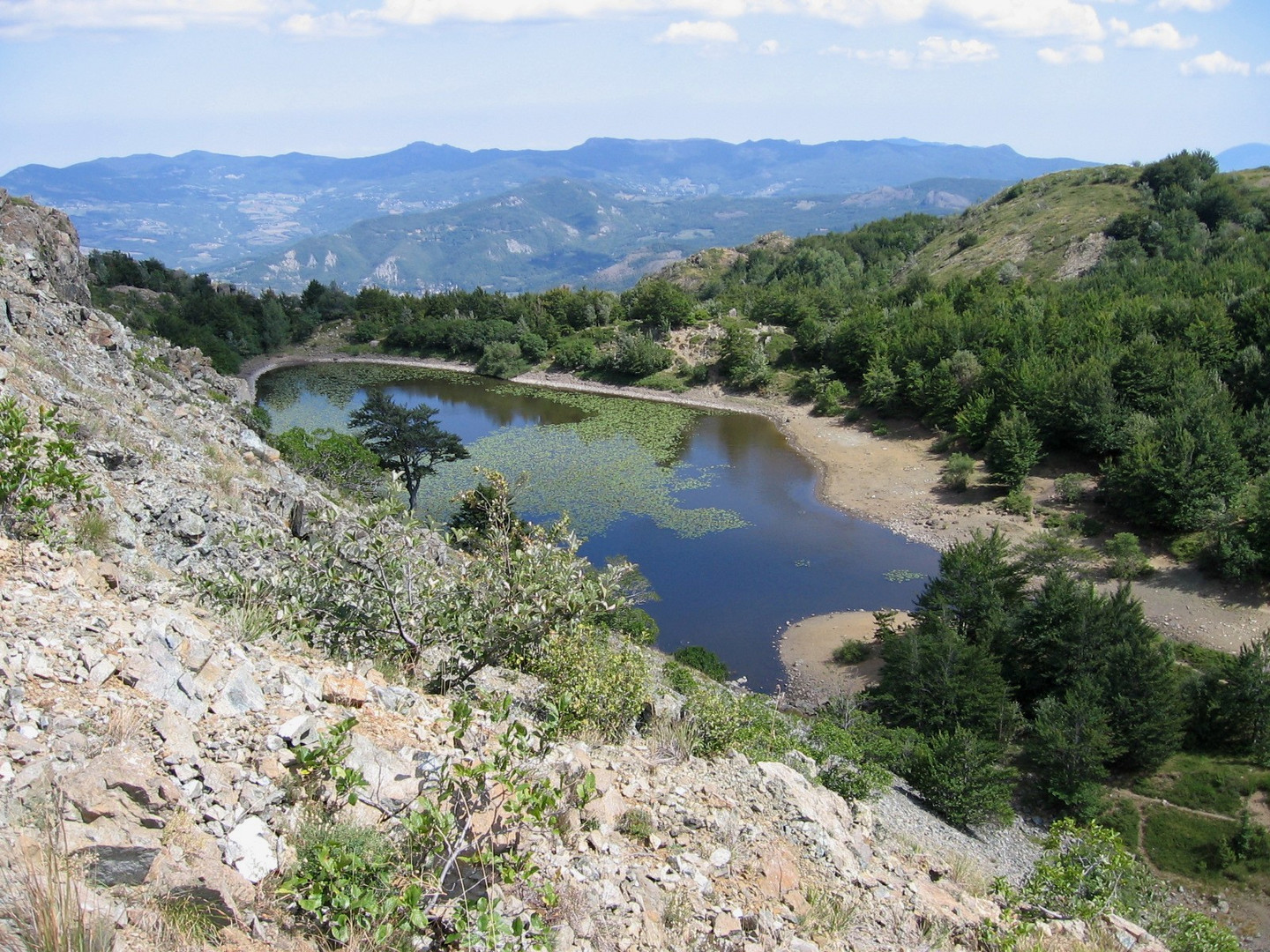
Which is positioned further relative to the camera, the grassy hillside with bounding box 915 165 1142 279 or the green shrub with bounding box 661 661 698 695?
the grassy hillside with bounding box 915 165 1142 279

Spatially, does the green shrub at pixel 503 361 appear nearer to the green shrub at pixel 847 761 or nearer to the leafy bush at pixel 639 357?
the leafy bush at pixel 639 357

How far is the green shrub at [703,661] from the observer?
883 inches

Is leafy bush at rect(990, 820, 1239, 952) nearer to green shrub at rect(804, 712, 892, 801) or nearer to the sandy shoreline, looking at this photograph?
green shrub at rect(804, 712, 892, 801)

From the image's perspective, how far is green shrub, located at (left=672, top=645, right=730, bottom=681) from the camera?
22.4m

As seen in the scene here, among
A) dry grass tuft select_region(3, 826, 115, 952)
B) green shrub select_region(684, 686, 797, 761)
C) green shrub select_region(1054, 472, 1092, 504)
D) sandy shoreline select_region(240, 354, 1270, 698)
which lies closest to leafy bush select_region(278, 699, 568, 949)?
dry grass tuft select_region(3, 826, 115, 952)

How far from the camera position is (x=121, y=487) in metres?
12.2

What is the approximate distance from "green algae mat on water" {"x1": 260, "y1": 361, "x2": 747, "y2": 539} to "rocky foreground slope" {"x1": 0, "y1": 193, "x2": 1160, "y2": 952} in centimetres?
1822

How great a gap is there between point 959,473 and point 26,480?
37661mm

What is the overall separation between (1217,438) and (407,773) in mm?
35727

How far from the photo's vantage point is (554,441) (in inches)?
1908

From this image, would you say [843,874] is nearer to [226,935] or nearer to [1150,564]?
[226,935]

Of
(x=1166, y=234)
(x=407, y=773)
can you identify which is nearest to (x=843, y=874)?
(x=407, y=773)

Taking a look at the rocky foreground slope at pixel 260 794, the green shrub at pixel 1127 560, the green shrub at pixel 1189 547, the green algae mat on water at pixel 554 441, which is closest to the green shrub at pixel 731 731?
the rocky foreground slope at pixel 260 794

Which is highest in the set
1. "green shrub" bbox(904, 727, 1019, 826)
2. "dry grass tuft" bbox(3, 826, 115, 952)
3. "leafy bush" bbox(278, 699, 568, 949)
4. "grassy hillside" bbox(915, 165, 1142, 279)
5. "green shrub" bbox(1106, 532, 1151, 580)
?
"grassy hillside" bbox(915, 165, 1142, 279)
